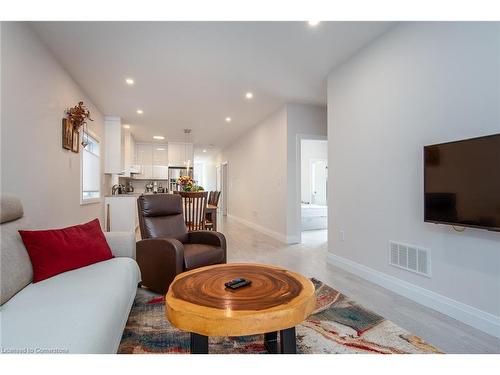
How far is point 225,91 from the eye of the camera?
4391 mm

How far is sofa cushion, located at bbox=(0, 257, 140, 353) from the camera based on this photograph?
1011 millimetres

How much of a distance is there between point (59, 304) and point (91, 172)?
414cm

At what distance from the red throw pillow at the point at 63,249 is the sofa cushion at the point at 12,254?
0.04 meters

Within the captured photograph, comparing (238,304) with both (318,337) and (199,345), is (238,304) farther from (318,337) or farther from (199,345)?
(318,337)

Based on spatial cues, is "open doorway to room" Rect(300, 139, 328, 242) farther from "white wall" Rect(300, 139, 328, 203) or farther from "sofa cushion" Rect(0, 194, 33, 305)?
"sofa cushion" Rect(0, 194, 33, 305)

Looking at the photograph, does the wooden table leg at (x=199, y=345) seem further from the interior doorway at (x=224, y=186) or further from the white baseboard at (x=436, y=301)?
the interior doorway at (x=224, y=186)

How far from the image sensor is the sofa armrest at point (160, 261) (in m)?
2.31

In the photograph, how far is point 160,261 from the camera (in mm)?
2406

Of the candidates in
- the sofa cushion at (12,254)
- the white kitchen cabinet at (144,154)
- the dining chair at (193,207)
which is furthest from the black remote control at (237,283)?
the white kitchen cabinet at (144,154)

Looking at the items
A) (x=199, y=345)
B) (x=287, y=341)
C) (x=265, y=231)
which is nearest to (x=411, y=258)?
(x=287, y=341)

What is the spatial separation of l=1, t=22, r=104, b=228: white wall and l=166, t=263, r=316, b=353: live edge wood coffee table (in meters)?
1.96

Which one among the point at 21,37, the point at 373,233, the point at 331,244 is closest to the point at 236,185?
the point at 331,244

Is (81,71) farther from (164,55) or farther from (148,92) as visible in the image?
(164,55)
